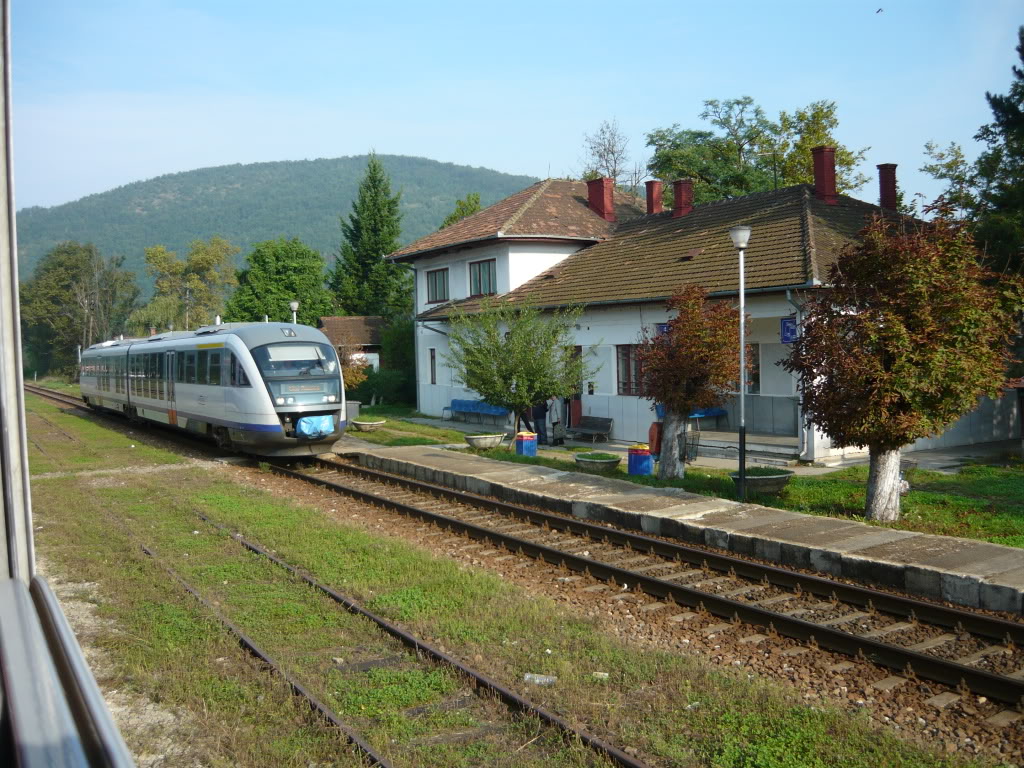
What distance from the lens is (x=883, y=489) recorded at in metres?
11.2

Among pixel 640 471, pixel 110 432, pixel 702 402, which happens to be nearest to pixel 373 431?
pixel 110 432

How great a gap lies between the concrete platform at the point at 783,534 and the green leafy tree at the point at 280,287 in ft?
133

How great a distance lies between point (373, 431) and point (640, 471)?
11.3 meters

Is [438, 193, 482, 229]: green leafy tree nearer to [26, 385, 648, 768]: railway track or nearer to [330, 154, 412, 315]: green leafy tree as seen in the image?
[330, 154, 412, 315]: green leafy tree

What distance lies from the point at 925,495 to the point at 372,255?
50787mm

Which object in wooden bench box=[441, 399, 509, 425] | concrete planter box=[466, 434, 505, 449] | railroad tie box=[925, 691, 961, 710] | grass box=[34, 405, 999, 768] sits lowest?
railroad tie box=[925, 691, 961, 710]

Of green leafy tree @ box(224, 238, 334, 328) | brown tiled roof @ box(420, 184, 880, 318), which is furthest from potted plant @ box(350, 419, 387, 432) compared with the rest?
green leafy tree @ box(224, 238, 334, 328)

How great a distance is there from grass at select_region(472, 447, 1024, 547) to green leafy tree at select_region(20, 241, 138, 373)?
230 ft

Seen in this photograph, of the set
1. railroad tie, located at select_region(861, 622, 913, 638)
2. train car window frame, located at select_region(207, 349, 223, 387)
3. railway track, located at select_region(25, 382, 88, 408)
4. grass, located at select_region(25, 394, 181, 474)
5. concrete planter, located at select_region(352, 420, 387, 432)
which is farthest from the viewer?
railway track, located at select_region(25, 382, 88, 408)

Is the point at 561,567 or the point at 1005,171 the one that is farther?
the point at 1005,171

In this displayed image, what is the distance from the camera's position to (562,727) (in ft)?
17.3

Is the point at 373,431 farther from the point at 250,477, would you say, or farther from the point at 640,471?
the point at 640,471

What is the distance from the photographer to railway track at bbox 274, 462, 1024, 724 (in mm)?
6426

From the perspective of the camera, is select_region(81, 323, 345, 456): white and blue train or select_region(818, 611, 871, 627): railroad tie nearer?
select_region(818, 611, 871, 627): railroad tie
